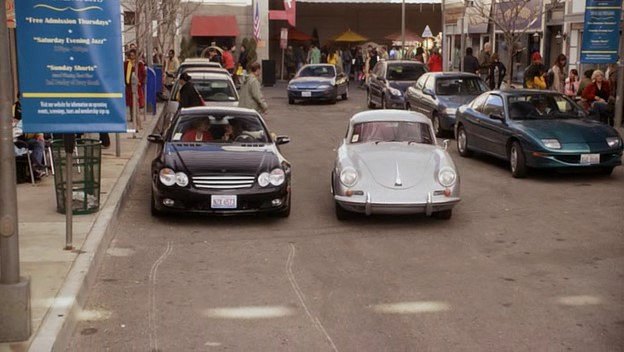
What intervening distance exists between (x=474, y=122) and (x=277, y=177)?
633 cm

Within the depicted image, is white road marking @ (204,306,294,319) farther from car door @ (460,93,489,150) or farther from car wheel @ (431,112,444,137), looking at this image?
car wheel @ (431,112,444,137)

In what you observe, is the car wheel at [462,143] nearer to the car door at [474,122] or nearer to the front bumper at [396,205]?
the car door at [474,122]

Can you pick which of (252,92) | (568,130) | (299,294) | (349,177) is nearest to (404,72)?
(252,92)

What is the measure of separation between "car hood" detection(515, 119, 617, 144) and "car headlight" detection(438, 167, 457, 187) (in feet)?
11.0

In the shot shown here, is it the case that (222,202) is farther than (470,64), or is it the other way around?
(470,64)

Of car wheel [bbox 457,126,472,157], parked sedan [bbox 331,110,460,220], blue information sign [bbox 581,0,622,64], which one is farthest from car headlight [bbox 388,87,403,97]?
parked sedan [bbox 331,110,460,220]

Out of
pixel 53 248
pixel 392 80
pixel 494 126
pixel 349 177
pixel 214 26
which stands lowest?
pixel 53 248

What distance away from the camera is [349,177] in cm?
980

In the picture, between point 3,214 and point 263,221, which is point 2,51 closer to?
point 3,214

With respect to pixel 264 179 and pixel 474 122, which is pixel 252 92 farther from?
pixel 264 179

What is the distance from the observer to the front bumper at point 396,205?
9523mm

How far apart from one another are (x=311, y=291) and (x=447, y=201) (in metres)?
3.04

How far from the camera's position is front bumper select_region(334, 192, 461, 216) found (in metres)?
9.52

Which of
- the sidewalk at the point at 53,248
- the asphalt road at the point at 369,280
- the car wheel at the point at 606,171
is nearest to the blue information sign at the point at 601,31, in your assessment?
the car wheel at the point at 606,171
